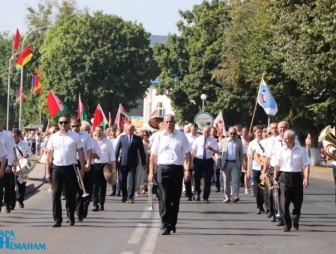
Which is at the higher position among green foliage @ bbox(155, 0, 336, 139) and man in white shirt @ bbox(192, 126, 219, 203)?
green foliage @ bbox(155, 0, 336, 139)

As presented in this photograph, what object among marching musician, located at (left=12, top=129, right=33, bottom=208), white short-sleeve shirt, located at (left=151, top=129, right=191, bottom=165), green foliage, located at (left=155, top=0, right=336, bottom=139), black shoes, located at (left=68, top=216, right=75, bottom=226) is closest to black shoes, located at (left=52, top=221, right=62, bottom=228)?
black shoes, located at (left=68, top=216, right=75, bottom=226)

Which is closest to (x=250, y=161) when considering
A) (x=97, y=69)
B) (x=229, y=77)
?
(x=229, y=77)

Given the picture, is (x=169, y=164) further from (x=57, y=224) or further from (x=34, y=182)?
(x=34, y=182)

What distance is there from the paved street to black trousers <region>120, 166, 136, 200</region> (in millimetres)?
743

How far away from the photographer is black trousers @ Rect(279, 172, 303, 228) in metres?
16.1

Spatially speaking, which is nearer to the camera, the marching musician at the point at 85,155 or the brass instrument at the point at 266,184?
the marching musician at the point at 85,155

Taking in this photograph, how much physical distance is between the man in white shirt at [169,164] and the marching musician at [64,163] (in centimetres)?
151

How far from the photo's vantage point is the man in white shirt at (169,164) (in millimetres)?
15500

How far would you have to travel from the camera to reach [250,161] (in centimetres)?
2153

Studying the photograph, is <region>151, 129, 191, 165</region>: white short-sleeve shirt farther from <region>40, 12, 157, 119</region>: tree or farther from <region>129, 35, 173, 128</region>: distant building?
<region>129, 35, 173, 128</region>: distant building

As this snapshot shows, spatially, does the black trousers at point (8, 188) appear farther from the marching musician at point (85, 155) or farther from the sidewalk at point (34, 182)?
the sidewalk at point (34, 182)

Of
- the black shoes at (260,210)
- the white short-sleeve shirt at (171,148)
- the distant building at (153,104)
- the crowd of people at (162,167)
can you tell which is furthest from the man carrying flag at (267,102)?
the distant building at (153,104)

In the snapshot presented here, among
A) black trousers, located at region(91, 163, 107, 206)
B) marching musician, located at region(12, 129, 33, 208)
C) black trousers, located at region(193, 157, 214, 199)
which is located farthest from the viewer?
black trousers, located at region(193, 157, 214, 199)

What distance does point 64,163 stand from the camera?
16.5 metres
